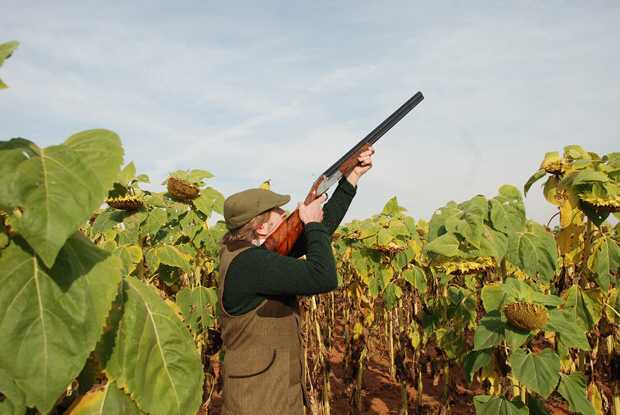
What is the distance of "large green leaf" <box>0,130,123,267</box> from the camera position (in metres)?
0.61

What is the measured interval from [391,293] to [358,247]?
2.08 feet

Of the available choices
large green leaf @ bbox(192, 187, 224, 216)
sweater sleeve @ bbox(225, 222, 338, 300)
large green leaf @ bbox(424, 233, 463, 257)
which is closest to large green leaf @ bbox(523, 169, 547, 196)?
large green leaf @ bbox(424, 233, 463, 257)

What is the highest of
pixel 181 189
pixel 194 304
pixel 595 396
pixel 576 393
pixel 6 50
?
pixel 181 189

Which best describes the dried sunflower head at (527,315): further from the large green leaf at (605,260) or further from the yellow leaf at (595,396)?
the yellow leaf at (595,396)

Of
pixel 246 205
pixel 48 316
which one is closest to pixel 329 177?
pixel 246 205

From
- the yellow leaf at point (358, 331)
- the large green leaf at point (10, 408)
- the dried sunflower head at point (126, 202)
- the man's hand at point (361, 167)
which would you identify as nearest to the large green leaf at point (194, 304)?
the dried sunflower head at point (126, 202)

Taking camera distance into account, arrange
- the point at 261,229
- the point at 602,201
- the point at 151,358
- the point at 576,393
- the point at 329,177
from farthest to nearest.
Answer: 1. the point at 329,177
2. the point at 261,229
3. the point at 602,201
4. the point at 576,393
5. the point at 151,358

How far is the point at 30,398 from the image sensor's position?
62 centimetres

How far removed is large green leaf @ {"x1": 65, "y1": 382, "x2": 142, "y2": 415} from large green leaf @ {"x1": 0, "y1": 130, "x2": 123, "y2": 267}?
0.30m

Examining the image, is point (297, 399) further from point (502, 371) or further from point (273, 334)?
point (502, 371)

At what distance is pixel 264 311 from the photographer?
7.85ft

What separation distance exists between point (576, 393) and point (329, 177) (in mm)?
1715

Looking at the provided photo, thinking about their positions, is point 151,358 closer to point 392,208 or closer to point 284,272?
point 284,272

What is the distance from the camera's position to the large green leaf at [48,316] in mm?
625
